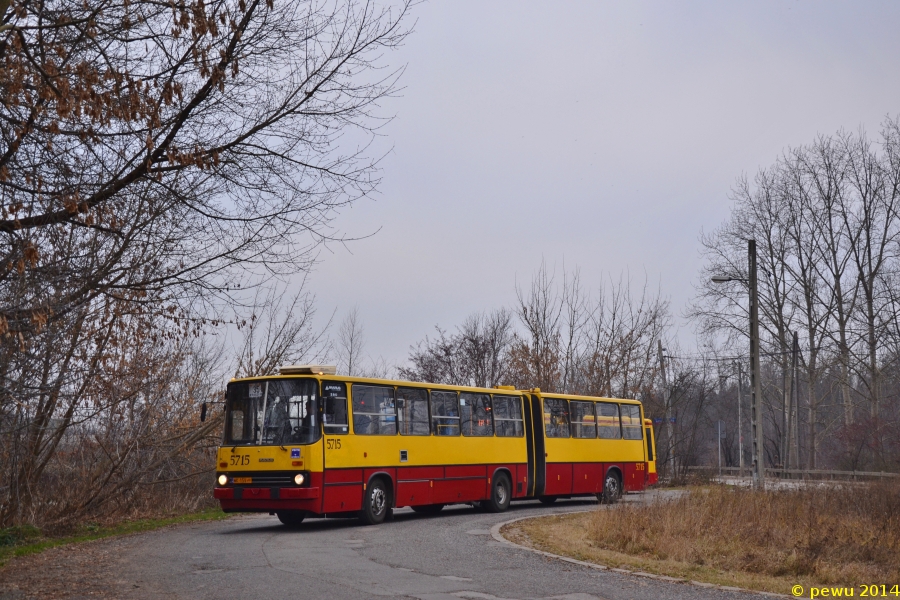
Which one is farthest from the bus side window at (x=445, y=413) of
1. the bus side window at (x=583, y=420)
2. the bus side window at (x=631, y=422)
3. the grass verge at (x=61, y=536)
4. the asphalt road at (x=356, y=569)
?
the bus side window at (x=631, y=422)

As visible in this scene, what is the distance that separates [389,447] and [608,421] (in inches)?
393

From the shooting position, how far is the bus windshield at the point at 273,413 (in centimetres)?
1781

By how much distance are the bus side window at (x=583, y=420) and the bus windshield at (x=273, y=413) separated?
1005 centimetres

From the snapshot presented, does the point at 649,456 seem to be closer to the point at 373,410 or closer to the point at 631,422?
the point at 631,422

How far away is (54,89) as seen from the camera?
8.26m

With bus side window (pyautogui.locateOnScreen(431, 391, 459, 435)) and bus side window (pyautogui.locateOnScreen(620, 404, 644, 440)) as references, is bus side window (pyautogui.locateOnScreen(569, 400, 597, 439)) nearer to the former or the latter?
bus side window (pyautogui.locateOnScreen(620, 404, 644, 440))

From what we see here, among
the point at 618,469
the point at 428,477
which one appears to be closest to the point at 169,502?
the point at 428,477

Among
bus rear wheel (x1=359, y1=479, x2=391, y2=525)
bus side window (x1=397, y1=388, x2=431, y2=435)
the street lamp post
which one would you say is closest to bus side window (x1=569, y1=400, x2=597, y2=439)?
the street lamp post

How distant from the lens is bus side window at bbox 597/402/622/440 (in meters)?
27.3

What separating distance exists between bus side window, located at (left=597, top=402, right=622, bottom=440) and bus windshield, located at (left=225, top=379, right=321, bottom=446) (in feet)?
38.0

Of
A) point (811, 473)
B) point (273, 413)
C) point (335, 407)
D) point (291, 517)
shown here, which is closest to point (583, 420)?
point (291, 517)

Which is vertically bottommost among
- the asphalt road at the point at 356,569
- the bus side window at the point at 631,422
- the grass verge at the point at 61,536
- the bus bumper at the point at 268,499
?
the grass verge at the point at 61,536

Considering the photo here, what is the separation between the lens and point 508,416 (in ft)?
77.9

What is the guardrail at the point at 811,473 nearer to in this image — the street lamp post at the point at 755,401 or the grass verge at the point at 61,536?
the street lamp post at the point at 755,401
